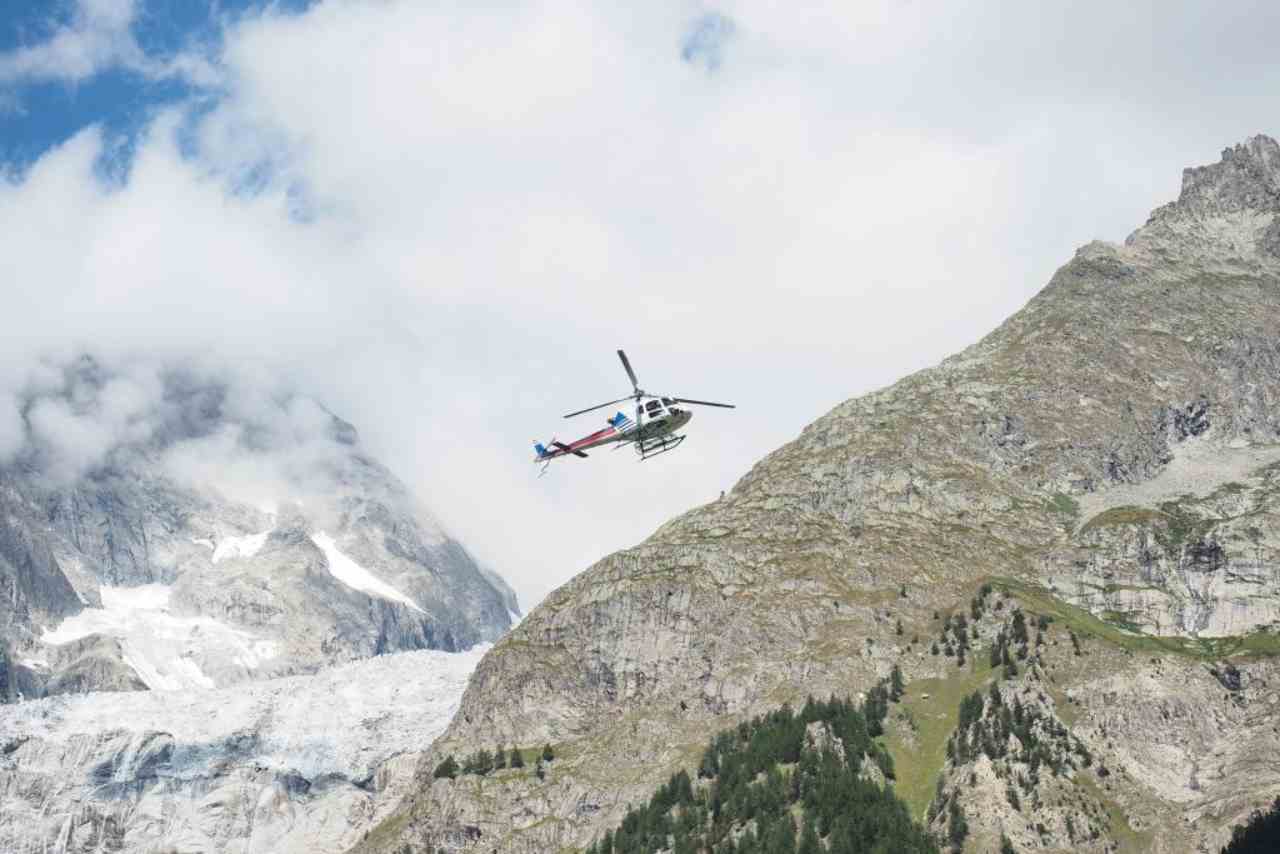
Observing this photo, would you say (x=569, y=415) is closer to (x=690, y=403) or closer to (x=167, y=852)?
(x=690, y=403)

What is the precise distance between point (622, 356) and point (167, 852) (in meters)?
103

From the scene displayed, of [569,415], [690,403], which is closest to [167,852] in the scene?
Answer: [569,415]

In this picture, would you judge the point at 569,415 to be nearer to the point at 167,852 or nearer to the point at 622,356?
the point at 622,356

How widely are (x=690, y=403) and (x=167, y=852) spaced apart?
10780 cm

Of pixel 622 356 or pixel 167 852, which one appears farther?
pixel 622 356

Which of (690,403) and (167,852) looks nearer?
(167,852)

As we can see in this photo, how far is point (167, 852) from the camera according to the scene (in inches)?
4033

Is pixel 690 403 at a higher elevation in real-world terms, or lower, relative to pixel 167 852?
higher

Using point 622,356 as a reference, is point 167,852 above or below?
below

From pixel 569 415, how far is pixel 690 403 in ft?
60.4

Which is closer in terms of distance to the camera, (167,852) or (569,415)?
(167,852)

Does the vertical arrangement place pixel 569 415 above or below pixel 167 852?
above

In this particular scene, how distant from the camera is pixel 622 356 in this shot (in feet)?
642

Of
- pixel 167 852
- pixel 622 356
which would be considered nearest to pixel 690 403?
pixel 622 356
